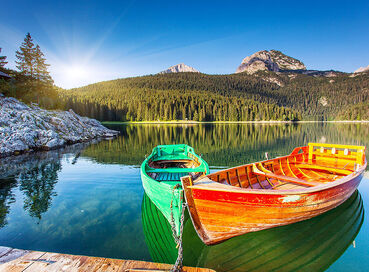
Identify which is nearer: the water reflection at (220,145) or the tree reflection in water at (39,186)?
the tree reflection in water at (39,186)

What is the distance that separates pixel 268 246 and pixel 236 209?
1986 millimetres

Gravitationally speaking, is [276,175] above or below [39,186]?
above

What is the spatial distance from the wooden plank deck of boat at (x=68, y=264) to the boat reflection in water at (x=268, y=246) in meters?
1.47

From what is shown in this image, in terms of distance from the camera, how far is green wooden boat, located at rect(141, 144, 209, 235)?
17.7ft

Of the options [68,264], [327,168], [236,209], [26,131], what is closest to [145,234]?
[68,264]

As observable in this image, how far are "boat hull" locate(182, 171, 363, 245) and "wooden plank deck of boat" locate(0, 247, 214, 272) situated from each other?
1.49 metres

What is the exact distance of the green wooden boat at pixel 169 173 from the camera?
5385mm

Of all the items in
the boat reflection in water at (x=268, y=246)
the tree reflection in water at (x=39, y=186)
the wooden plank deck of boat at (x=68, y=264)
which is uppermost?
the wooden plank deck of boat at (x=68, y=264)

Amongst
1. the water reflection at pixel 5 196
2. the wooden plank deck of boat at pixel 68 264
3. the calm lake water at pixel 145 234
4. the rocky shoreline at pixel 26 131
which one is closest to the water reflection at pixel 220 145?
the rocky shoreline at pixel 26 131

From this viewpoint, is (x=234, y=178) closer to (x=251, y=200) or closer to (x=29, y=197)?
(x=251, y=200)

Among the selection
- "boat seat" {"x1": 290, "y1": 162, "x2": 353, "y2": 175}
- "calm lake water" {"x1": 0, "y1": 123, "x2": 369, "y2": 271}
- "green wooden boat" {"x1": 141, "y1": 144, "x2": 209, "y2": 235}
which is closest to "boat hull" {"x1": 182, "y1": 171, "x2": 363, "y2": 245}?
"green wooden boat" {"x1": 141, "y1": 144, "x2": 209, "y2": 235}

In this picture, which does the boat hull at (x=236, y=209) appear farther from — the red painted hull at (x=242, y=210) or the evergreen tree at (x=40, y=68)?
the evergreen tree at (x=40, y=68)

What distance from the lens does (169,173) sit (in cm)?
1094

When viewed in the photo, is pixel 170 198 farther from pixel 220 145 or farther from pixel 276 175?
pixel 220 145
